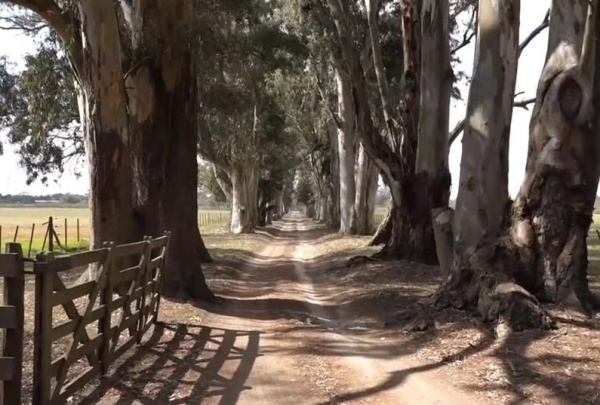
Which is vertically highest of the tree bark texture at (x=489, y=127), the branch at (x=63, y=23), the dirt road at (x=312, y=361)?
the branch at (x=63, y=23)

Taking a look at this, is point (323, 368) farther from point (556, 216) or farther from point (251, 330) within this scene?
point (556, 216)

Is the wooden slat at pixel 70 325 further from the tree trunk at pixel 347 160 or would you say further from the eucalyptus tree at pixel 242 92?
the tree trunk at pixel 347 160

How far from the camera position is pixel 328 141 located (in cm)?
5078

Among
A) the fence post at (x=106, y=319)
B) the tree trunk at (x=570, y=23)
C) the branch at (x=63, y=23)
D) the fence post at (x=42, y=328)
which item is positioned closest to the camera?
the fence post at (x=42, y=328)

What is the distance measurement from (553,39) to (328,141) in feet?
133

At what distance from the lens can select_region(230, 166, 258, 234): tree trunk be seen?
4106 cm

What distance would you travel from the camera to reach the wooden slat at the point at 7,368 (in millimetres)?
5234

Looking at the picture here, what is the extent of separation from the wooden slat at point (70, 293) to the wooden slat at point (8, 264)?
52cm

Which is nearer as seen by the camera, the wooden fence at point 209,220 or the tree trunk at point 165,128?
the tree trunk at point 165,128

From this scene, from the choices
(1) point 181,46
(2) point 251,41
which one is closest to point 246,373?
(1) point 181,46

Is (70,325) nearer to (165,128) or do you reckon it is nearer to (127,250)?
(127,250)

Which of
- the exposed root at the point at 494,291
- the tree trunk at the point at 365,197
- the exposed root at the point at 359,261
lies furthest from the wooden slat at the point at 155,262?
the tree trunk at the point at 365,197

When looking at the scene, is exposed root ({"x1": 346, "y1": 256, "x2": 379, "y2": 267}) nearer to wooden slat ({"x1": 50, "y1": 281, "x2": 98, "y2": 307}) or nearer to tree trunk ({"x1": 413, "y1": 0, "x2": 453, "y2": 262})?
tree trunk ({"x1": 413, "y1": 0, "x2": 453, "y2": 262})

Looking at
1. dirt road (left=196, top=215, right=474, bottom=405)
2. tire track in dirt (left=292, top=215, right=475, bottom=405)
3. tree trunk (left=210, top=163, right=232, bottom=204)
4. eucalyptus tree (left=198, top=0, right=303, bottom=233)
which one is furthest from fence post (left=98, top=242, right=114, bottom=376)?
tree trunk (left=210, top=163, right=232, bottom=204)
